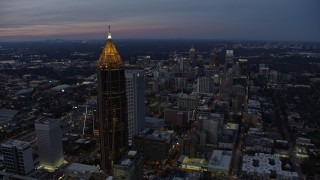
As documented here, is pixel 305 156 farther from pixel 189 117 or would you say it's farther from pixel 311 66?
pixel 311 66

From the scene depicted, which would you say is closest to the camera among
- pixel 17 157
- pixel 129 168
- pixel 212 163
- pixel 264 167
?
pixel 129 168

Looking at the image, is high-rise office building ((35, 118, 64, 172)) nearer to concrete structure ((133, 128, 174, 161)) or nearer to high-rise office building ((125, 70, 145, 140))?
concrete structure ((133, 128, 174, 161))

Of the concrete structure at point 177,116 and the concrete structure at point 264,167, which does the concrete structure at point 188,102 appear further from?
the concrete structure at point 264,167

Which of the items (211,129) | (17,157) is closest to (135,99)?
(211,129)

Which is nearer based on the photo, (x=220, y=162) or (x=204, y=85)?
(x=220, y=162)

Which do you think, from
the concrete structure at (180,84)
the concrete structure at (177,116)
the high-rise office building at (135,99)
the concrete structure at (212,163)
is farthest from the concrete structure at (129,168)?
the concrete structure at (180,84)

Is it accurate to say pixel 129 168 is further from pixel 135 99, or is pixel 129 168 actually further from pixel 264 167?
pixel 264 167
